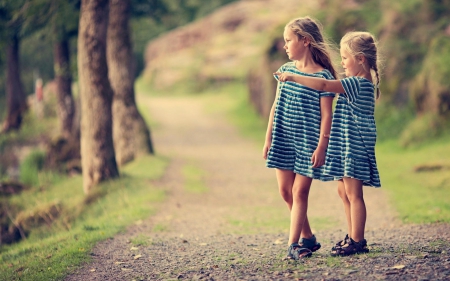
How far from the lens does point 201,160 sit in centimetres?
1608

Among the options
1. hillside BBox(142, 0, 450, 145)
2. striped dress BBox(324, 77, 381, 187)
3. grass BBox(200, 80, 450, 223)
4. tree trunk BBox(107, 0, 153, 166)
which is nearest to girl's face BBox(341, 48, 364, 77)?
striped dress BBox(324, 77, 381, 187)

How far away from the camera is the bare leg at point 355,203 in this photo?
5383 millimetres

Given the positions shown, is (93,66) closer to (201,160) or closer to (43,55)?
(201,160)

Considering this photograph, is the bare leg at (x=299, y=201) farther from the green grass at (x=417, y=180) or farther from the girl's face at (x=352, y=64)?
the green grass at (x=417, y=180)

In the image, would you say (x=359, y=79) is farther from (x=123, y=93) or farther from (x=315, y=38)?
(x=123, y=93)

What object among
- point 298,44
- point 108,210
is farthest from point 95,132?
point 298,44

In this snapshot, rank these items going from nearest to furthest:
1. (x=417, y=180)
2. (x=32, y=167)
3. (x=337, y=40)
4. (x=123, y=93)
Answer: (x=417, y=180), (x=123, y=93), (x=32, y=167), (x=337, y=40)

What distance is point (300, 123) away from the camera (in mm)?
5438

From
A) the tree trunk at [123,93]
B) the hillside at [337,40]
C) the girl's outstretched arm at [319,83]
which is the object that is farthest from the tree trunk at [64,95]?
the girl's outstretched arm at [319,83]

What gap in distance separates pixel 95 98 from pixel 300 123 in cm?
724

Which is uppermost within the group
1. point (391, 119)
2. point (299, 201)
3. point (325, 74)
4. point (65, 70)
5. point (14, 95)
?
point (325, 74)

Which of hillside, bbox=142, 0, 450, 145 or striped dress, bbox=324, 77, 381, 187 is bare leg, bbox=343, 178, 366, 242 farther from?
hillside, bbox=142, 0, 450, 145

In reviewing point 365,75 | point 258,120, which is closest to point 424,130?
point 258,120

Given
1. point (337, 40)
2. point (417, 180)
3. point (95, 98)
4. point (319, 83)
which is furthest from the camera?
point (337, 40)
